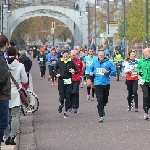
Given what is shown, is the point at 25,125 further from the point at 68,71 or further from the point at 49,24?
the point at 49,24

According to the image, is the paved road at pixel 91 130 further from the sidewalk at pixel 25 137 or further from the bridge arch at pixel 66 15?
the bridge arch at pixel 66 15

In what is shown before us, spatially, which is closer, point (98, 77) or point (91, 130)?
point (91, 130)

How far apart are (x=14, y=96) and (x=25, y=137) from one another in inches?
74.0

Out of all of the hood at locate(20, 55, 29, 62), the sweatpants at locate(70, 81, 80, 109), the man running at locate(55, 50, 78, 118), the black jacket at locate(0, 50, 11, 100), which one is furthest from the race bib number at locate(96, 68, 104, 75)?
the black jacket at locate(0, 50, 11, 100)

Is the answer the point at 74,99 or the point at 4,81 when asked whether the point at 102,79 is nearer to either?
the point at 74,99

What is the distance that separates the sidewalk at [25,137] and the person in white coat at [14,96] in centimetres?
22

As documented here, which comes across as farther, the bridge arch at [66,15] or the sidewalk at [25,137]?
the bridge arch at [66,15]

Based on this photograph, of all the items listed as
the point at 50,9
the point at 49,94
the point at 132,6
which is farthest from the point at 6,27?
the point at 49,94

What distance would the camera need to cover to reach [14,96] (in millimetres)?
13008

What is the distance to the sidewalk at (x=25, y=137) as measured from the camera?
12.9m

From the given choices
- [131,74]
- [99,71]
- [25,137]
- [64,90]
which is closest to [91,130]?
[25,137]

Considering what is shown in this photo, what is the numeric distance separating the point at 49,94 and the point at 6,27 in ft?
206

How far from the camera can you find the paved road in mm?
13328

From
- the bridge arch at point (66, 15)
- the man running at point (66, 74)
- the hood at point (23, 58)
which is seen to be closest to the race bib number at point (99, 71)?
the man running at point (66, 74)
